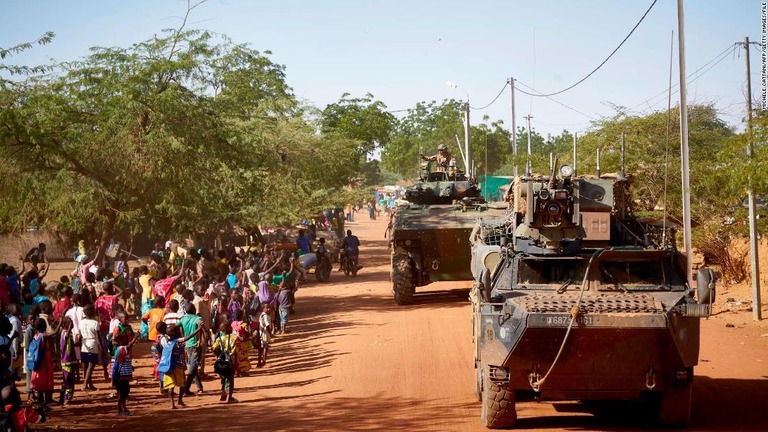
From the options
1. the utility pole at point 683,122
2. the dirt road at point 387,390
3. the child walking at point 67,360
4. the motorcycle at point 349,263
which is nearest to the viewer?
the dirt road at point 387,390

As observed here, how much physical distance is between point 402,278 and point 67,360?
9601 millimetres

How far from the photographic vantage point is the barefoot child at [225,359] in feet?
40.2

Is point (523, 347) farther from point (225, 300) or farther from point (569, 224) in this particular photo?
point (225, 300)

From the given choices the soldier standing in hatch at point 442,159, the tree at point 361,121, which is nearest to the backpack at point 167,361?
the soldier standing in hatch at point 442,159

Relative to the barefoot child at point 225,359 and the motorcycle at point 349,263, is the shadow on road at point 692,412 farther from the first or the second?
the motorcycle at point 349,263

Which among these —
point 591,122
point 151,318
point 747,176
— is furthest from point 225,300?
point 591,122

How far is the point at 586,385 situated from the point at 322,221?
37381 millimetres

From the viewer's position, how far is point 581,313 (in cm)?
959

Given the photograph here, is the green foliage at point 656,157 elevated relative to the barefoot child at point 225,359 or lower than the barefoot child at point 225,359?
elevated

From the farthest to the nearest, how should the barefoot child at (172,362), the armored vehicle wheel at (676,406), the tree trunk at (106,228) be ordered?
the tree trunk at (106,228), the barefoot child at (172,362), the armored vehicle wheel at (676,406)

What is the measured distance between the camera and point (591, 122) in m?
30.5

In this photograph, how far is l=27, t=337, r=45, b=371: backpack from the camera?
39.4 ft

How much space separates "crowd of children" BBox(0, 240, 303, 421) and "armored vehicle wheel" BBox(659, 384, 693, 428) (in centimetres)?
544

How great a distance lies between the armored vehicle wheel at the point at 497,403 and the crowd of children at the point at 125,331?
3.76 metres
